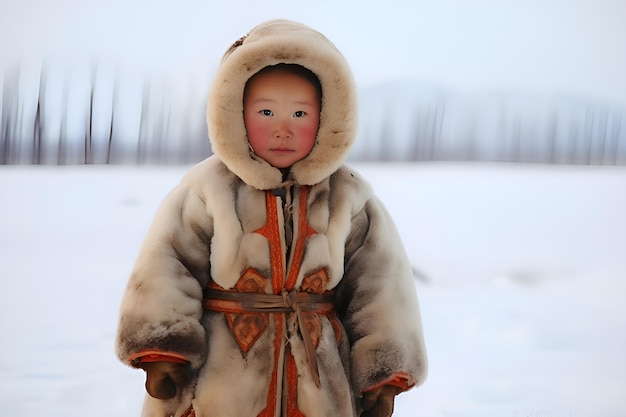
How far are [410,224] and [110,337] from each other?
2.50ft

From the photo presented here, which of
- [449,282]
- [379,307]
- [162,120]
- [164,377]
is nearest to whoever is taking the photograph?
[164,377]

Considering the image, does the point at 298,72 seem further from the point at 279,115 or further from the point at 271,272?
the point at 271,272

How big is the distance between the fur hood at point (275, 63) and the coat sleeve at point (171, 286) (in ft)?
0.31

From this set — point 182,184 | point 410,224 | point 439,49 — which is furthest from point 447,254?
point 182,184

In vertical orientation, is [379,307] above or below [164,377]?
above

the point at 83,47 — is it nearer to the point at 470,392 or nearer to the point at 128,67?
the point at 128,67

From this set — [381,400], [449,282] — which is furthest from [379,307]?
[449,282]

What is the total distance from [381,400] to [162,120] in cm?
90

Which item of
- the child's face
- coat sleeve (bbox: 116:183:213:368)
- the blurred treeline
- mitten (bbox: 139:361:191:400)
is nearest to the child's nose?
the child's face

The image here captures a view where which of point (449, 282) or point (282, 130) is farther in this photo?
point (449, 282)

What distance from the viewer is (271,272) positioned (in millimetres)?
1175

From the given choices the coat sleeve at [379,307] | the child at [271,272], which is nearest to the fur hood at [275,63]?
the child at [271,272]

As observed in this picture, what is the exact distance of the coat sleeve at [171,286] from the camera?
112 centimetres

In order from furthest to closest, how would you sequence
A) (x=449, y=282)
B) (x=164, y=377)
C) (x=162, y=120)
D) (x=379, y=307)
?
1. (x=449, y=282)
2. (x=162, y=120)
3. (x=379, y=307)
4. (x=164, y=377)
